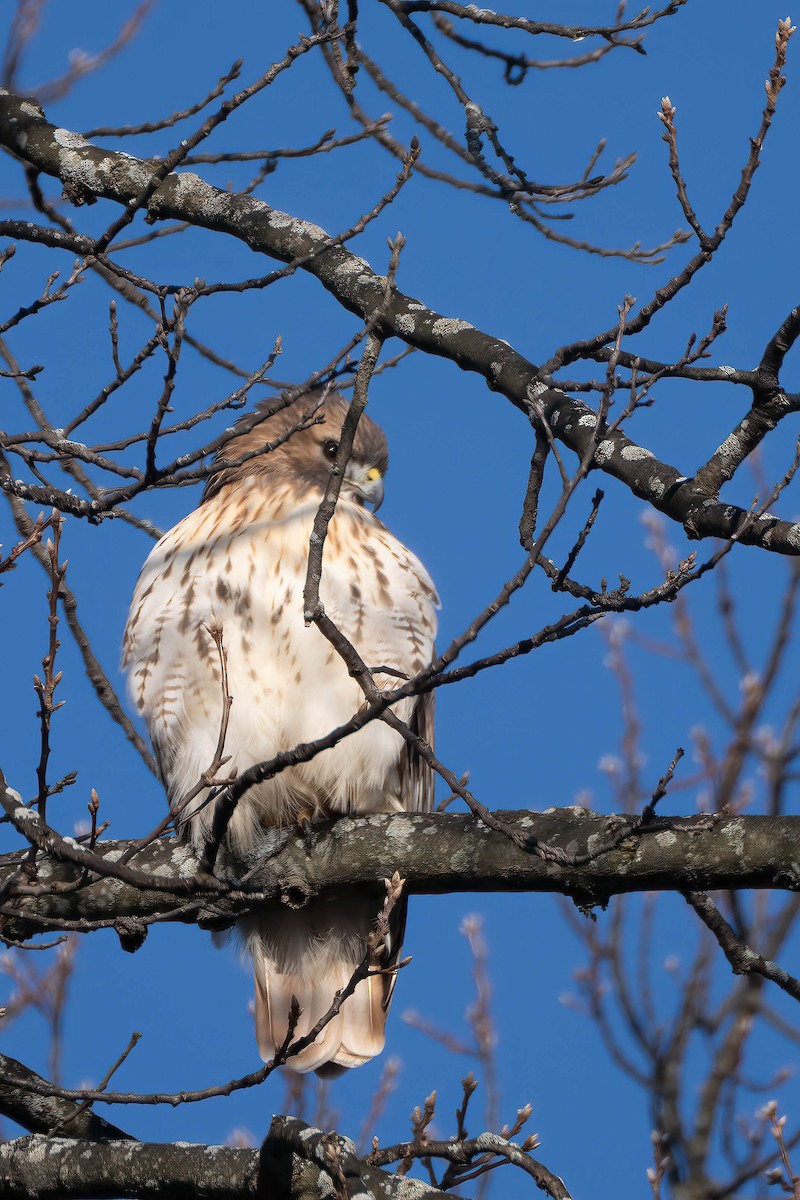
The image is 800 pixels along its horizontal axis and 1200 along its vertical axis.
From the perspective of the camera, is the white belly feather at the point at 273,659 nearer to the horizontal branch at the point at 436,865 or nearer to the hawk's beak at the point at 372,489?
the horizontal branch at the point at 436,865

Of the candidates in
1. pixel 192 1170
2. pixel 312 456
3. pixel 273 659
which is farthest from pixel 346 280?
pixel 192 1170

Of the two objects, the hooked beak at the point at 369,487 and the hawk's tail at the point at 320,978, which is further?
the hooked beak at the point at 369,487

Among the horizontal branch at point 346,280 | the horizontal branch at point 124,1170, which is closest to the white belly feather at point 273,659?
the horizontal branch at point 346,280

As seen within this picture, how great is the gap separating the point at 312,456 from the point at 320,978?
1.74m

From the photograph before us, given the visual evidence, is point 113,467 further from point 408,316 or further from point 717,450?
point 717,450

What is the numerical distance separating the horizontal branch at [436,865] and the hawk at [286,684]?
283 millimetres

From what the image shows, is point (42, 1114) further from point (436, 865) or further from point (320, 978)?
point (320, 978)

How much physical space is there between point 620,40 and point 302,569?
1754mm

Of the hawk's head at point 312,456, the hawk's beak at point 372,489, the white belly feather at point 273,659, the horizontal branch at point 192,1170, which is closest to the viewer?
the horizontal branch at point 192,1170

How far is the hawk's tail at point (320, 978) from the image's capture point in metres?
4.32

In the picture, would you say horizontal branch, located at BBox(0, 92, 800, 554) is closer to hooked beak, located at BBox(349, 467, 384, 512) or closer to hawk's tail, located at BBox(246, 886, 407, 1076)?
hooked beak, located at BBox(349, 467, 384, 512)

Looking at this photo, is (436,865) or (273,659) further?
(273,659)

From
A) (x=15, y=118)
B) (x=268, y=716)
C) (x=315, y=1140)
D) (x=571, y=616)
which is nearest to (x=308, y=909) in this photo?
(x=268, y=716)

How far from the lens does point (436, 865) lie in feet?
10.2
